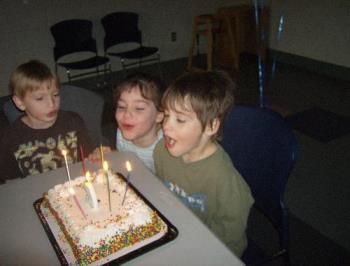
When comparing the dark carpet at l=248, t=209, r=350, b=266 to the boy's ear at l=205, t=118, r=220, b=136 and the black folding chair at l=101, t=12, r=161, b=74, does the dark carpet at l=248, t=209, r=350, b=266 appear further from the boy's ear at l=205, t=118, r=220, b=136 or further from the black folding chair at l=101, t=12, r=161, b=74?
the black folding chair at l=101, t=12, r=161, b=74

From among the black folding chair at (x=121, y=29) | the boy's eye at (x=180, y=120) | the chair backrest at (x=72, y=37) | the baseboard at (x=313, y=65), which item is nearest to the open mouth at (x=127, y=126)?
the boy's eye at (x=180, y=120)

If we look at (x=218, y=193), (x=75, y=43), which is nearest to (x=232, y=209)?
(x=218, y=193)

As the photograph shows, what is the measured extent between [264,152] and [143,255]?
66 cm

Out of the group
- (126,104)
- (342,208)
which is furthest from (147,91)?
(342,208)

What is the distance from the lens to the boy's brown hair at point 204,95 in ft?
4.75

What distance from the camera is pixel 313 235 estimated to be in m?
2.42

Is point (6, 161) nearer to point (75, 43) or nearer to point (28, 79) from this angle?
point (28, 79)

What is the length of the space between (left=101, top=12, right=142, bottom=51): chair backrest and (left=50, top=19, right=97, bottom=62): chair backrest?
0.29 m

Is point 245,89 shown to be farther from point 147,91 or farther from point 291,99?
point 147,91

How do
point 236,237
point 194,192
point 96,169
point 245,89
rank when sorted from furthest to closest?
point 245,89
point 96,169
point 194,192
point 236,237

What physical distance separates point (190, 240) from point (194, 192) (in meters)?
0.40

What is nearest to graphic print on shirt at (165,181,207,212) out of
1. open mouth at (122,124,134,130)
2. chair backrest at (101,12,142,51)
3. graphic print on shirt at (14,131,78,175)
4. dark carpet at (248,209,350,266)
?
open mouth at (122,124,134,130)

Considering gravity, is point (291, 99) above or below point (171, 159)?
below

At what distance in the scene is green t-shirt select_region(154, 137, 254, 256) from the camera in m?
1.34
